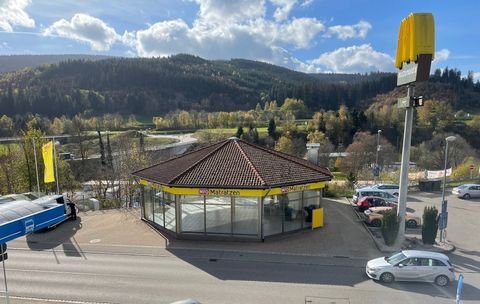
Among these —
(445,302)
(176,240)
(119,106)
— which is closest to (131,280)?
(176,240)

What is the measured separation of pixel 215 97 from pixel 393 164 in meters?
131

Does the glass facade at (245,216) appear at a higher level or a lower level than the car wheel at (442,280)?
higher

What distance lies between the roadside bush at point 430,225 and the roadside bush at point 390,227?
1.79m

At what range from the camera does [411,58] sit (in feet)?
61.6

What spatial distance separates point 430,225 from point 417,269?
5945 mm

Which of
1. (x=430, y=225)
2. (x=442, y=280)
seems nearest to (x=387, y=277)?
(x=442, y=280)

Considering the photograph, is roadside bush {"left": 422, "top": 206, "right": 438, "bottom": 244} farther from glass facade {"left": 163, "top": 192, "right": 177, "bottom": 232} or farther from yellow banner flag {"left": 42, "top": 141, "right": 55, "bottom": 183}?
yellow banner flag {"left": 42, "top": 141, "right": 55, "bottom": 183}

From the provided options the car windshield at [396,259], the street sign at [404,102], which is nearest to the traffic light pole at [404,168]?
the street sign at [404,102]

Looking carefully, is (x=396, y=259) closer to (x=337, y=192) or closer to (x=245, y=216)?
(x=245, y=216)

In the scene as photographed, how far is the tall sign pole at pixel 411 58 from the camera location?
18.2m

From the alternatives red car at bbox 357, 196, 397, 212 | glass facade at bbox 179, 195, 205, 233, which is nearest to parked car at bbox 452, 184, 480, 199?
red car at bbox 357, 196, 397, 212

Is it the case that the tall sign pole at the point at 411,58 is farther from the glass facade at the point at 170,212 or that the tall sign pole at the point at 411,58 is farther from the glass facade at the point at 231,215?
the glass facade at the point at 170,212

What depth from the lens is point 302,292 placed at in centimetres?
1475

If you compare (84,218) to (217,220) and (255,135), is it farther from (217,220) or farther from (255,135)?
(255,135)
